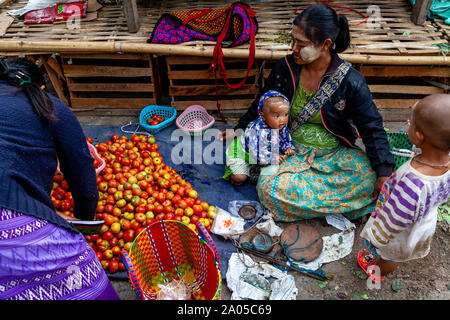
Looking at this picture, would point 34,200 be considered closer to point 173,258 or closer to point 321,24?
point 173,258

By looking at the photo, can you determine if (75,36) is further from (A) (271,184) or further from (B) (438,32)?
(B) (438,32)

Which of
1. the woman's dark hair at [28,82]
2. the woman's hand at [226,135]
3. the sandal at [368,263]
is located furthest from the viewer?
the woman's hand at [226,135]

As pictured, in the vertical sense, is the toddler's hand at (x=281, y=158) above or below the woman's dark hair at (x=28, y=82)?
below

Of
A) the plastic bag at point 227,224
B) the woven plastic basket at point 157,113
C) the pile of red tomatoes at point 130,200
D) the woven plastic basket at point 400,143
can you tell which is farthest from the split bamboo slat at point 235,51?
the plastic bag at point 227,224

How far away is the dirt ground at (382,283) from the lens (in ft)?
8.04

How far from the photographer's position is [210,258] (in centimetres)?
221

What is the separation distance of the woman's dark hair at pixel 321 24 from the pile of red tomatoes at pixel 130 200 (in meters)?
1.66

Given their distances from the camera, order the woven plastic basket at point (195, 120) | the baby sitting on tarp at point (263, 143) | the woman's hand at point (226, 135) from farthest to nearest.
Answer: the woven plastic basket at point (195, 120)
the woman's hand at point (226, 135)
the baby sitting on tarp at point (263, 143)

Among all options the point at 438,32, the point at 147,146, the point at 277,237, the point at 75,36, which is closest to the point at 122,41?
the point at 75,36

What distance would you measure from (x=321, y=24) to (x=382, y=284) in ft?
6.53

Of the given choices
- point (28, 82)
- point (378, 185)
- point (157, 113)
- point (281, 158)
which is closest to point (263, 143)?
point (281, 158)

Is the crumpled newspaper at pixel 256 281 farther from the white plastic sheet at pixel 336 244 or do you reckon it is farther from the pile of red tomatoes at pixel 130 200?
the pile of red tomatoes at pixel 130 200

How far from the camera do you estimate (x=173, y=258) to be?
8.47 feet

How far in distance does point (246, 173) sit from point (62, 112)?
1.89m
